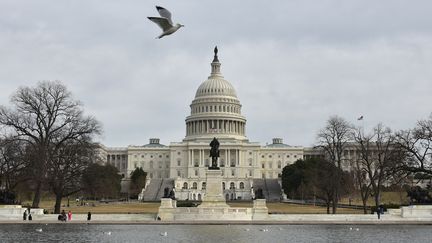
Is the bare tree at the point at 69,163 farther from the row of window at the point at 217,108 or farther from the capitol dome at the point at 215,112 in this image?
the row of window at the point at 217,108

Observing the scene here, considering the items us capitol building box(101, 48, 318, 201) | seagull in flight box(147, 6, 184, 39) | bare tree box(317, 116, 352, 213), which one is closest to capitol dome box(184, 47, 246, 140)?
us capitol building box(101, 48, 318, 201)

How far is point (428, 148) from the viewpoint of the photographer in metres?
55.1

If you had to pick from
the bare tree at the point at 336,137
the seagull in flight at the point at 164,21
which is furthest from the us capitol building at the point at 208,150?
the seagull in flight at the point at 164,21

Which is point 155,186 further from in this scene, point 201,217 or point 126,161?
point 201,217

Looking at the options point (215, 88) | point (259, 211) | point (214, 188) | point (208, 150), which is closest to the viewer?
point (259, 211)

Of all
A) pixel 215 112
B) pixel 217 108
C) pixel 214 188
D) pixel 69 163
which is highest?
pixel 217 108

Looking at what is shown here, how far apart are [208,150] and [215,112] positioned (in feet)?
33.8

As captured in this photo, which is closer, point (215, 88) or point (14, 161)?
point (14, 161)

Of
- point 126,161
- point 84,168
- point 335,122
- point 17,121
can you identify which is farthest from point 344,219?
point 126,161

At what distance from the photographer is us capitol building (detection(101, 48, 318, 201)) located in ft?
552

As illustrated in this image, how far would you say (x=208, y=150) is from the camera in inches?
6619

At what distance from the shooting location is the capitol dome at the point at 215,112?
171 m

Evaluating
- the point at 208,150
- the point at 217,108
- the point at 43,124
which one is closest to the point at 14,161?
the point at 43,124

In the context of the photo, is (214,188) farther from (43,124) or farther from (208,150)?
(208,150)
